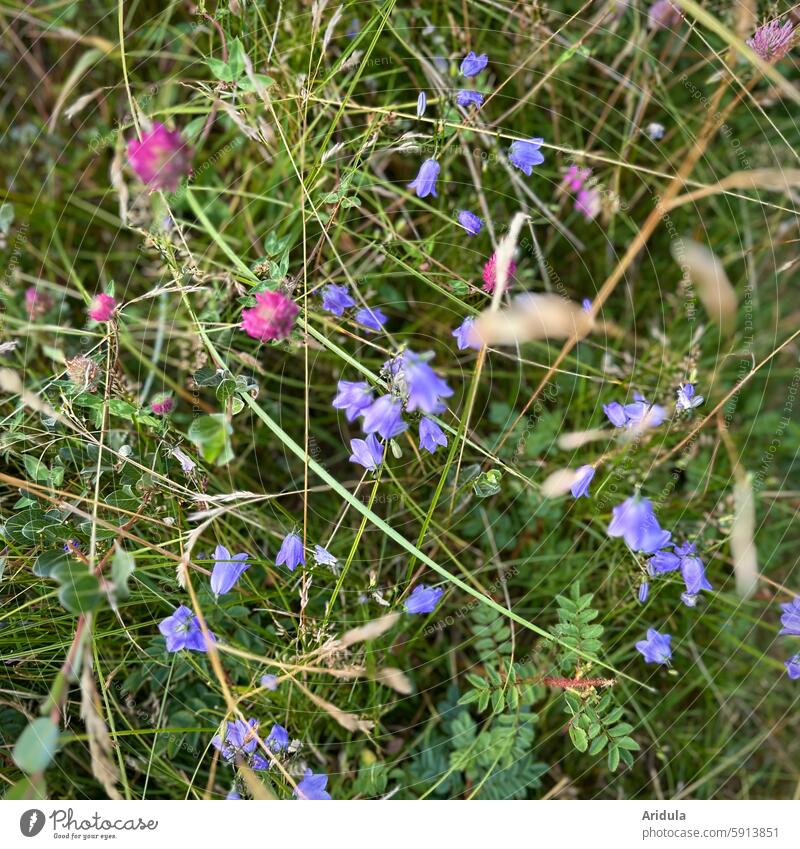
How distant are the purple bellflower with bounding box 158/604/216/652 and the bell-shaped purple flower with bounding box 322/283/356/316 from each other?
0.46m

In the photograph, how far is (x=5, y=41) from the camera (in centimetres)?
139

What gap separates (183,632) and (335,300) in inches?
19.5

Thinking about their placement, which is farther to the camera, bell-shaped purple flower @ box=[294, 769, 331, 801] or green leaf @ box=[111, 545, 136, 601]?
bell-shaped purple flower @ box=[294, 769, 331, 801]

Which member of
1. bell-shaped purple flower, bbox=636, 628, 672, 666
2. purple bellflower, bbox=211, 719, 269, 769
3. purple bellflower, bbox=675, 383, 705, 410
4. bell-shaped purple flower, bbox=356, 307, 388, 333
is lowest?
purple bellflower, bbox=211, 719, 269, 769

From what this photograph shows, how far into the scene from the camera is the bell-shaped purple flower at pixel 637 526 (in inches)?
33.1

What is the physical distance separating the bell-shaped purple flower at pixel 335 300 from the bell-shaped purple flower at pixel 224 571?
362 mm

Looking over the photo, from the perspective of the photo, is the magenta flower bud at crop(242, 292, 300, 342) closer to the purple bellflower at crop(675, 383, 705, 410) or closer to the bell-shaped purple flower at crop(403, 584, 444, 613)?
the bell-shaped purple flower at crop(403, 584, 444, 613)

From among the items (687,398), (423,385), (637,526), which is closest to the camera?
(423,385)

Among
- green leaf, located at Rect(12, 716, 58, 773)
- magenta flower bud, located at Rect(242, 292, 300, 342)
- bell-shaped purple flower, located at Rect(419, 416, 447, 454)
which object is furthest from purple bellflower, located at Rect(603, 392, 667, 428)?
green leaf, located at Rect(12, 716, 58, 773)

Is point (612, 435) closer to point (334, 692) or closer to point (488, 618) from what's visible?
point (488, 618)

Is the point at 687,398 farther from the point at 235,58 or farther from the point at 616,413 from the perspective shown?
the point at 235,58

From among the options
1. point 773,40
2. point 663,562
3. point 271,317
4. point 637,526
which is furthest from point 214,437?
point 773,40

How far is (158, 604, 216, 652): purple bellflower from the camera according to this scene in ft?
2.99

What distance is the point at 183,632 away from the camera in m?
0.91
